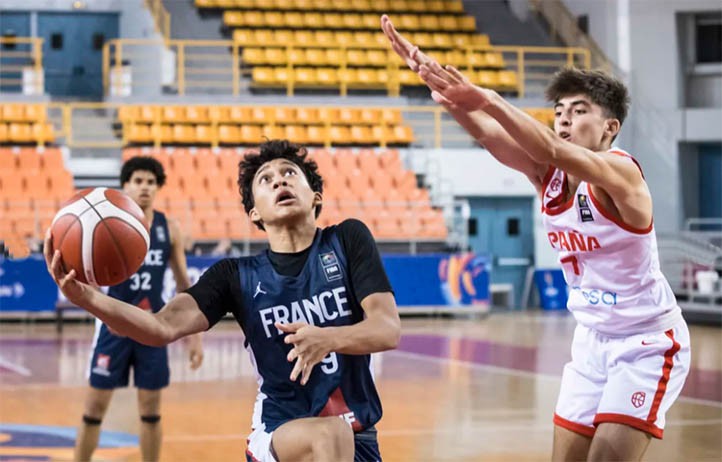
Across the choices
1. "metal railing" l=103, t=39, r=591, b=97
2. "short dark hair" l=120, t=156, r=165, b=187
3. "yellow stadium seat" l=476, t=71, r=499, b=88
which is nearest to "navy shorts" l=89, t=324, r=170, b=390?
"short dark hair" l=120, t=156, r=165, b=187

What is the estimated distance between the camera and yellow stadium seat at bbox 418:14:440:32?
1028 inches

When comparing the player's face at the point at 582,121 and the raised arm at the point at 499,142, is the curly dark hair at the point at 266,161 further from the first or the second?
the player's face at the point at 582,121

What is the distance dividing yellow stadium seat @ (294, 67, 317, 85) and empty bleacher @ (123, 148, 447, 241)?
230 cm

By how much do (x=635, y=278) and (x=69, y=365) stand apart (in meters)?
9.53

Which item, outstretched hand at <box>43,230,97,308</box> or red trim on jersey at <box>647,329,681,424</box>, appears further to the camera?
red trim on jersey at <box>647,329,681,424</box>

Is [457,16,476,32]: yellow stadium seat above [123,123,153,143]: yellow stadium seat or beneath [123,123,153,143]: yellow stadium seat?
above

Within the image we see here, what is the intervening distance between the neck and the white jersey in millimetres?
936

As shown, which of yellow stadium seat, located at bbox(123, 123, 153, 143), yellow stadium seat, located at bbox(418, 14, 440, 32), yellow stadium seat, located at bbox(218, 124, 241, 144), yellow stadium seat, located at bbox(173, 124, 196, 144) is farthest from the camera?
yellow stadium seat, located at bbox(418, 14, 440, 32)

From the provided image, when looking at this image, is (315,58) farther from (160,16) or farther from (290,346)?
(290,346)

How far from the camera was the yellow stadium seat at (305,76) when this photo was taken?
77.4 feet

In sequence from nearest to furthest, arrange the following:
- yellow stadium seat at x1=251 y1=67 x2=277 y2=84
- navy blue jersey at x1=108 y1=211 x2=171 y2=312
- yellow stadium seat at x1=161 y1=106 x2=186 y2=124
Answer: navy blue jersey at x1=108 y1=211 x2=171 y2=312
yellow stadium seat at x1=161 y1=106 x2=186 y2=124
yellow stadium seat at x1=251 y1=67 x2=277 y2=84

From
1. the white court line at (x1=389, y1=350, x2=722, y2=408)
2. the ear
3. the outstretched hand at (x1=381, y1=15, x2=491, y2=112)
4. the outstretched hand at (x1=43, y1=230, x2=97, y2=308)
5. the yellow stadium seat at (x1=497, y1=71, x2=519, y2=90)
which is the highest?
the yellow stadium seat at (x1=497, y1=71, x2=519, y2=90)

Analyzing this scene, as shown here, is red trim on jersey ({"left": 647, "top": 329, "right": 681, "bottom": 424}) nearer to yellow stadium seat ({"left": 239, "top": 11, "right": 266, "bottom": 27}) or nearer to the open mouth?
the open mouth

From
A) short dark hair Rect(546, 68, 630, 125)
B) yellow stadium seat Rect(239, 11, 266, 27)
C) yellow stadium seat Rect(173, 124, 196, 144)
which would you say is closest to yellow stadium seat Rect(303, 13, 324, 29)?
yellow stadium seat Rect(239, 11, 266, 27)
